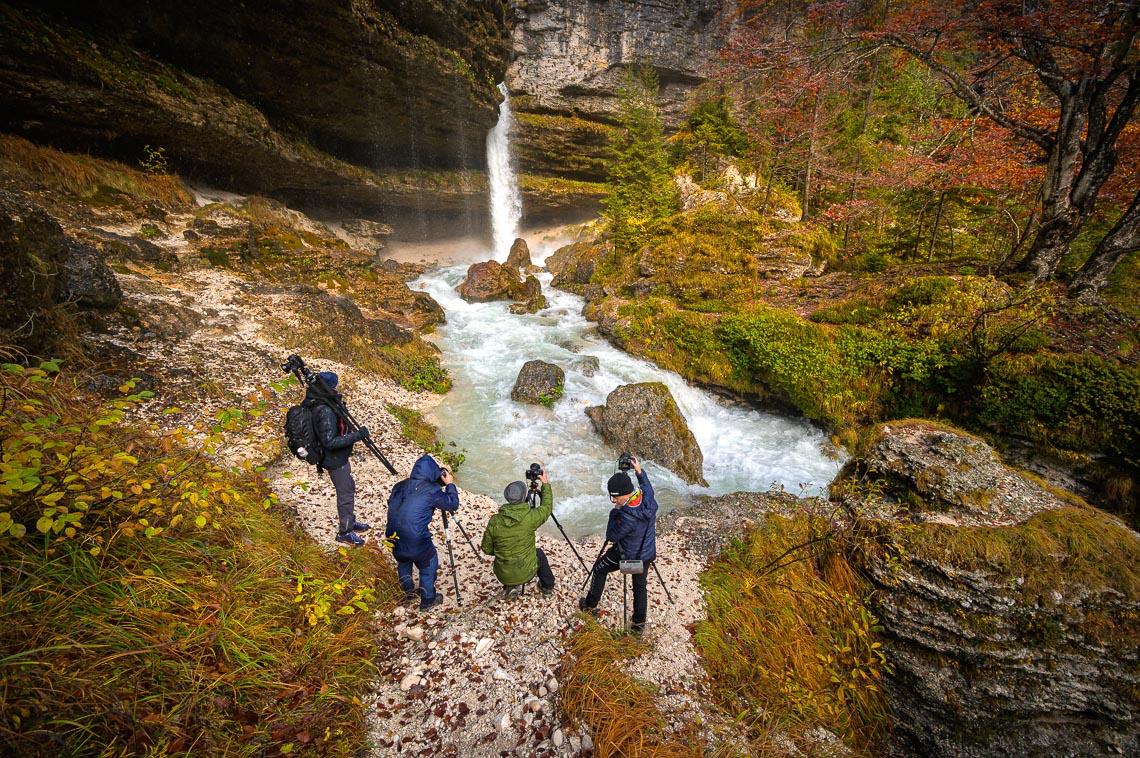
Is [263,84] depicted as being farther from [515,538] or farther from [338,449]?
[515,538]

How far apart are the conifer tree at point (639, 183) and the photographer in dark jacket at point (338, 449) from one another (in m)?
15.5

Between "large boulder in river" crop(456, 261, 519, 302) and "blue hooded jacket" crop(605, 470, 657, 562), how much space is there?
16.8 meters

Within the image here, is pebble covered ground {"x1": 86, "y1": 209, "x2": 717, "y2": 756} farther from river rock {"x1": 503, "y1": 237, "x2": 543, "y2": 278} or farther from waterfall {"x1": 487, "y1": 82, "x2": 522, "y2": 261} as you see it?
waterfall {"x1": 487, "y1": 82, "x2": 522, "y2": 261}

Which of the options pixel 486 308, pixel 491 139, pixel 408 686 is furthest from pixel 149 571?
pixel 491 139

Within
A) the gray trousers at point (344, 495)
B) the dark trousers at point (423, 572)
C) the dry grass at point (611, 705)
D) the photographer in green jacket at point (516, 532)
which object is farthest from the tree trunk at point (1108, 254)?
the gray trousers at point (344, 495)

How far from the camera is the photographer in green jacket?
4180 mm

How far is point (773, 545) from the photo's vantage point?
5535 millimetres

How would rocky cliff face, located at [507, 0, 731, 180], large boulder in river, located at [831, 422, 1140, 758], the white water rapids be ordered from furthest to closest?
rocky cliff face, located at [507, 0, 731, 180]
the white water rapids
large boulder in river, located at [831, 422, 1140, 758]

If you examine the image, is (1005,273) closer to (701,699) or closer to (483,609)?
(701,699)

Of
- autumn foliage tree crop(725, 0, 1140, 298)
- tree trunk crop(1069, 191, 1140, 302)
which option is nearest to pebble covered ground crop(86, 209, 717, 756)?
autumn foliage tree crop(725, 0, 1140, 298)

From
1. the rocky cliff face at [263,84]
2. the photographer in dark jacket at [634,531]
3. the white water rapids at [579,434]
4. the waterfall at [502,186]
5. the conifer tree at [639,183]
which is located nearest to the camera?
the photographer in dark jacket at [634,531]

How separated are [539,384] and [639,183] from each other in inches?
570

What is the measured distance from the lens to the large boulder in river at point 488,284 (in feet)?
63.8

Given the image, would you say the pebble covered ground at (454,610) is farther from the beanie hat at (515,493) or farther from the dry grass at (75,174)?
the dry grass at (75,174)
